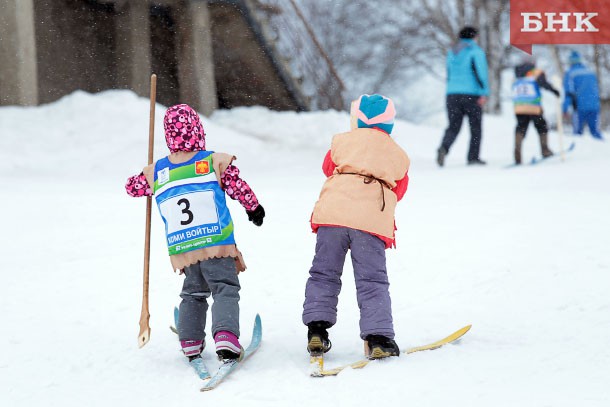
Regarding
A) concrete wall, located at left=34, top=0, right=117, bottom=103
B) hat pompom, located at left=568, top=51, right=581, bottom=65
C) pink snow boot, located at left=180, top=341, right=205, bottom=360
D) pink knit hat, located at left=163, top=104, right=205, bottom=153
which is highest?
concrete wall, located at left=34, top=0, right=117, bottom=103

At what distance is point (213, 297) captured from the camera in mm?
4145

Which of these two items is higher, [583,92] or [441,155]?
[583,92]

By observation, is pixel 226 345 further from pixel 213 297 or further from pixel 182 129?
pixel 182 129

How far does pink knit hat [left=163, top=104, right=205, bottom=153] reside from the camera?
412 centimetres

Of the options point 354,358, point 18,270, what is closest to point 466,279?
point 354,358

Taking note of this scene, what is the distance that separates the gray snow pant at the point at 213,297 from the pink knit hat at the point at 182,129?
56 centimetres

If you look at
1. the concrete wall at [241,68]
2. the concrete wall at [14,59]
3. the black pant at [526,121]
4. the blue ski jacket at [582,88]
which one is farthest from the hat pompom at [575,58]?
the concrete wall at [14,59]

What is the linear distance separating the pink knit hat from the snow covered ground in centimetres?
106

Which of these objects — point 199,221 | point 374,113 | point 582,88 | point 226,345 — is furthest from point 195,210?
point 582,88

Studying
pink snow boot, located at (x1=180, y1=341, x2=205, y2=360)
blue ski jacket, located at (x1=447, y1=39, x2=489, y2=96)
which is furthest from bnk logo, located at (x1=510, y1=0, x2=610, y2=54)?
pink snow boot, located at (x1=180, y1=341, x2=205, y2=360)

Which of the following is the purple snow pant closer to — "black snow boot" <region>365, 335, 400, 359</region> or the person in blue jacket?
"black snow boot" <region>365, 335, 400, 359</region>

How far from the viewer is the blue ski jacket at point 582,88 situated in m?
15.9

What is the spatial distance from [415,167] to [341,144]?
323 inches

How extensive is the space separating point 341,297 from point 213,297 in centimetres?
157
